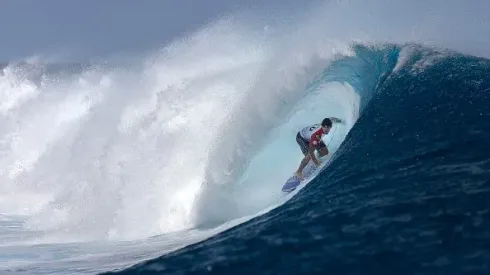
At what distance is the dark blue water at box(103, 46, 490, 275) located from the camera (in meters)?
4.81

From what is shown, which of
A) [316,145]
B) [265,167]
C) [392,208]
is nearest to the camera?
[392,208]

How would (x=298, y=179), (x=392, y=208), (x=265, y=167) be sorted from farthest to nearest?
(x=265, y=167)
(x=298, y=179)
(x=392, y=208)

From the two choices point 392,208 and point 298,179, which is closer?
point 392,208

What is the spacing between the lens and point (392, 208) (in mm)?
5805

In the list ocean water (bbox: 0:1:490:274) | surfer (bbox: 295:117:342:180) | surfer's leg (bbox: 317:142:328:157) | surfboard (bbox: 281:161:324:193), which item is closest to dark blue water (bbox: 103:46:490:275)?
ocean water (bbox: 0:1:490:274)

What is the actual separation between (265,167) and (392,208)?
7159mm

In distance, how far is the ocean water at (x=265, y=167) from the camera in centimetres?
536

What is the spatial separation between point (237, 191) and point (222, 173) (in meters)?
0.48

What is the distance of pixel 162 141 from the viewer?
13.6 m

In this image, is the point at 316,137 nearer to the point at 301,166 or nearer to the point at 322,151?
the point at 322,151

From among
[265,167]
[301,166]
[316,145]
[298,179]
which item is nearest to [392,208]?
[298,179]

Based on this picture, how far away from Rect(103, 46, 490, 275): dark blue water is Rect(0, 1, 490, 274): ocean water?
0.9 inches

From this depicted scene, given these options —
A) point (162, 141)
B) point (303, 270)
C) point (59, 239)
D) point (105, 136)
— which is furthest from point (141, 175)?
point (303, 270)

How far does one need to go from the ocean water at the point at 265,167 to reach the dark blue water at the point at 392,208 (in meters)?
0.02
